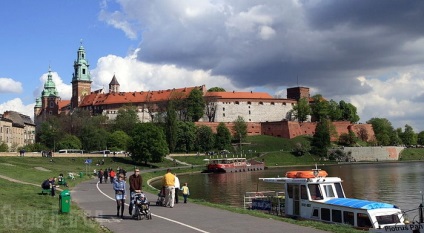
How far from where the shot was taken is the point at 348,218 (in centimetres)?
2277

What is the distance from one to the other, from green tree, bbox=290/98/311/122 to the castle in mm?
3885

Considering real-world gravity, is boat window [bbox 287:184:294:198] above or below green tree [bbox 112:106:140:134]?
below

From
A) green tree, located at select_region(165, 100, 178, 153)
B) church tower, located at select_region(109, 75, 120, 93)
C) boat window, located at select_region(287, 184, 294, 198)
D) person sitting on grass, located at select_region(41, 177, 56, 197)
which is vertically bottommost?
boat window, located at select_region(287, 184, 294, 198)

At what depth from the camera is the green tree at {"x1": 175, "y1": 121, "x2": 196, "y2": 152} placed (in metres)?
123

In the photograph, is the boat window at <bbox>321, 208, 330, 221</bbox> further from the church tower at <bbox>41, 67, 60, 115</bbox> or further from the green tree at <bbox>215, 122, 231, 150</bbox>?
→ the church tower at <bbox>41, 67, 60, 115</bbox>

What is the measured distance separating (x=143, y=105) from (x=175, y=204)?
494 feet

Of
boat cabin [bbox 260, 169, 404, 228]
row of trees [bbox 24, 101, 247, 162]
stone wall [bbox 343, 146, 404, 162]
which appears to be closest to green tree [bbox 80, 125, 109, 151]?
row of trees [bbox 24, 101, 247, 162]

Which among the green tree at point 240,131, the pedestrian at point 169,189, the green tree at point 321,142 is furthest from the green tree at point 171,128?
the pedestrian at point 169,189

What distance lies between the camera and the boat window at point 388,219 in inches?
854

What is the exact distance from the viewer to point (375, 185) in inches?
2154

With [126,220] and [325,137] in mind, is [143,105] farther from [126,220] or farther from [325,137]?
[126,220]

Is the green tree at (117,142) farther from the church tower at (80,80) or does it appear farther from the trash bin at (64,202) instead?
the trash bin at (64,202)

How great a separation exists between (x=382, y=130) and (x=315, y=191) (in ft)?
519

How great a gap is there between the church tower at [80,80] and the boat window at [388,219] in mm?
169772
